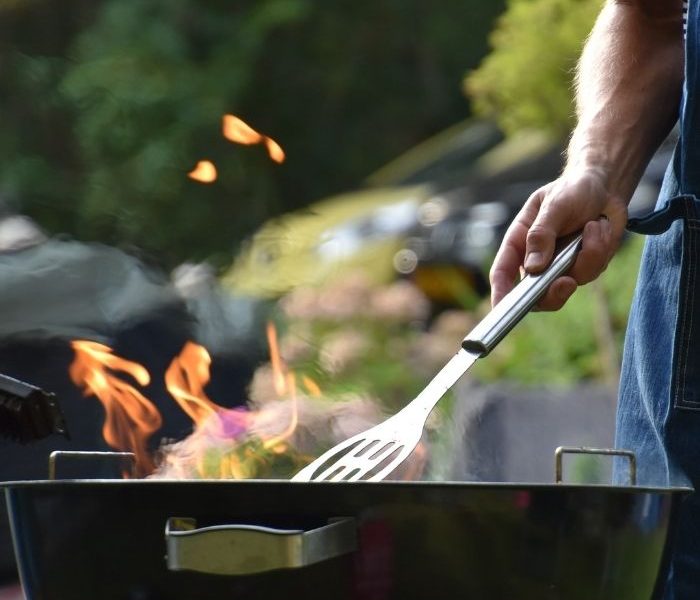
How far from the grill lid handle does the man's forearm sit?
625mm

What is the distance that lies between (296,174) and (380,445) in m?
8.44

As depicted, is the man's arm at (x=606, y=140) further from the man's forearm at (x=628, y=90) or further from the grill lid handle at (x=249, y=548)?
the grill lid handle at (x=249, y=548)

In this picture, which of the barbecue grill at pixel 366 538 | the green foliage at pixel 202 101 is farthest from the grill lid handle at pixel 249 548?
the green foliage at pixel 202 101

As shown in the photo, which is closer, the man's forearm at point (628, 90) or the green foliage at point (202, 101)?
the man's forearm at point (628, 90)

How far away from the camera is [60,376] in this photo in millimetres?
2535

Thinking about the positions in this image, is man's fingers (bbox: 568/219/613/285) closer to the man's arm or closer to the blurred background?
the man's arm

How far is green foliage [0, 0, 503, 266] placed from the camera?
4.42 m

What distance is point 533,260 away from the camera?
150 centimetres

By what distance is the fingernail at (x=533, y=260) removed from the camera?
1501 mm

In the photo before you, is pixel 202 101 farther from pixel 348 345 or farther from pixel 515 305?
pixel 515 305

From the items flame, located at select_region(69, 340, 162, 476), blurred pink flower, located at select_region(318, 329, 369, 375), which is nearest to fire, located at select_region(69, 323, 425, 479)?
flame, located at select_region(69, 340, 162, 476)

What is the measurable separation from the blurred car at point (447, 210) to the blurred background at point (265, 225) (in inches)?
1.1

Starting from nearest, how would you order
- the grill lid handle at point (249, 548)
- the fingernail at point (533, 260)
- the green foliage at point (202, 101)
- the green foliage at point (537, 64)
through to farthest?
the grill lid handle at point (249, 548)
the fingernail at point (533, 260)
the green foliage at point (202, 101)
the green foliage at point (537, 64)

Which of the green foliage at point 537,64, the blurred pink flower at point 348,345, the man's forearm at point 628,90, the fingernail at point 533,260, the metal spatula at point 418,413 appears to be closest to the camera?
the metal spatula at point 418,413
